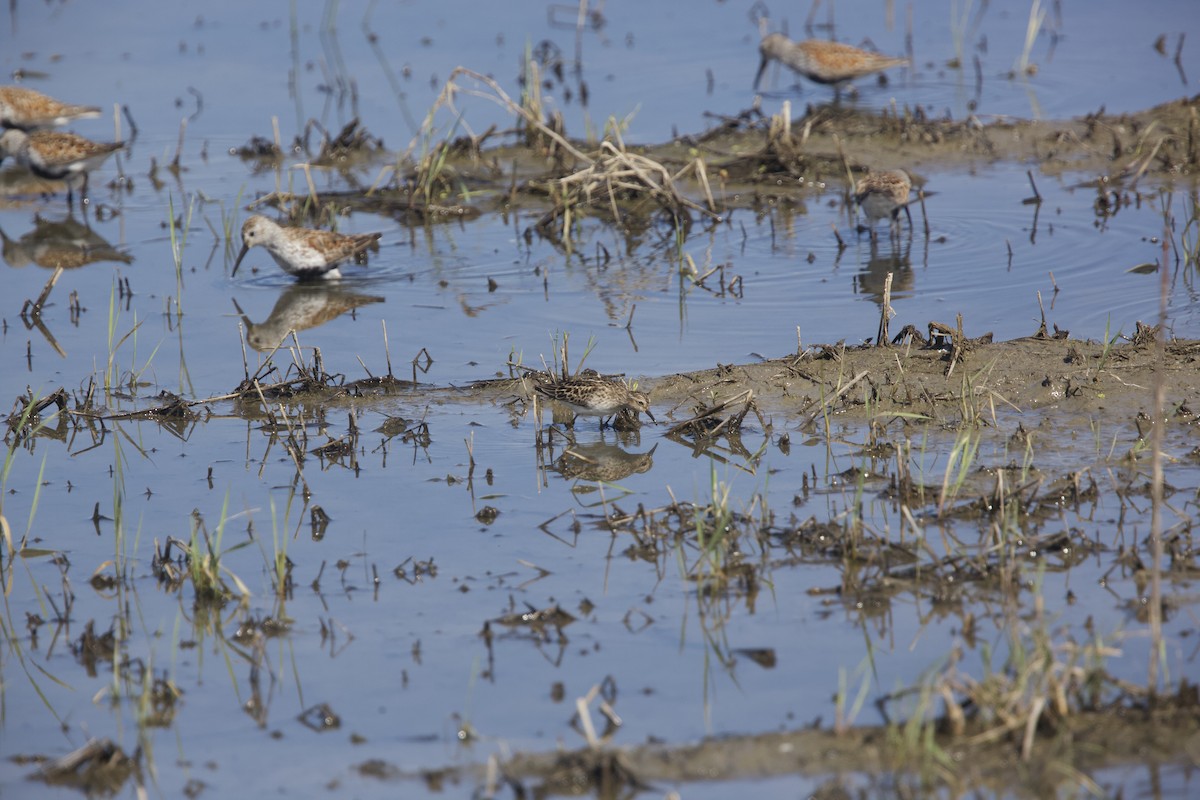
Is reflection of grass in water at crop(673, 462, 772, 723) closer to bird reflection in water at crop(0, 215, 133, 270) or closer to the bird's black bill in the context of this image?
the bird's black bill

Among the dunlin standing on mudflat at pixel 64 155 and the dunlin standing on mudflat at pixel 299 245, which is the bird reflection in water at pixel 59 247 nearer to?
the dunlin standing on mudflat at pixel 64 155

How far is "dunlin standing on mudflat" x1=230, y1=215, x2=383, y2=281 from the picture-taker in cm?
1070

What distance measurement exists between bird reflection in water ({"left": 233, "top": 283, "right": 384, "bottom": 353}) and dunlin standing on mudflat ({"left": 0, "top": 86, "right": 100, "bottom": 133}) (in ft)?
17.1

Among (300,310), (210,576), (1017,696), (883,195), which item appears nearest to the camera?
(1017,696)

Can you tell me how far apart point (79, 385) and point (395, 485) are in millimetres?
2882

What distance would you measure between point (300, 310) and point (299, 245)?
0.63 metres

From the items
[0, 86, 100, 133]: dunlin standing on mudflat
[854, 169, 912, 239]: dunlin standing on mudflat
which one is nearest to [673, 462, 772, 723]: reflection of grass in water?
[854, 169, 912, 239]: dunlin standing on mudflat

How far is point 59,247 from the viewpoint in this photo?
12117 mm

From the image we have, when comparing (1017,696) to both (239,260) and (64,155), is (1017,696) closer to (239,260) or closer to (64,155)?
(239,260)

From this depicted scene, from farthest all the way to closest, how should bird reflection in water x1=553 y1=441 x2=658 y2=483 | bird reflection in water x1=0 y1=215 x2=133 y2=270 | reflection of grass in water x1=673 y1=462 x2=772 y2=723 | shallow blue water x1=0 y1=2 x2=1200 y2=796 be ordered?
bird reflection in water x1=0 y1=215 x2=133 y2=270, bird reflection in water x1=553 y1=441 x2=658 y2=483, reflection of grass in water x1=673 y1=462 x2=772 y2=723, shallow blue water x1=0 y1=2 x2=1200 y2=796

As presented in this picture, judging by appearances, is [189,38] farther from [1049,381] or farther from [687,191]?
[1049,381]

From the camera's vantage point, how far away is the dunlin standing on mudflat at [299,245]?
10.7m

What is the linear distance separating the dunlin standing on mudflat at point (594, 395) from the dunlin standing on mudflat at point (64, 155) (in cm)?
783

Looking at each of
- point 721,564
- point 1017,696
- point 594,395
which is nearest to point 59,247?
point 594,395
